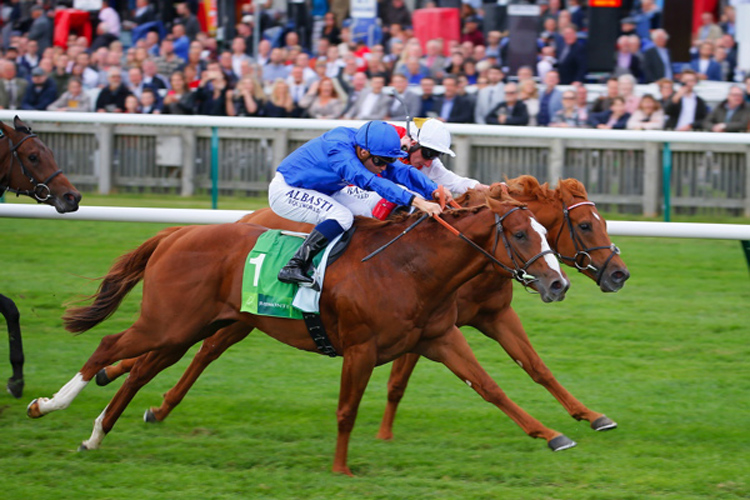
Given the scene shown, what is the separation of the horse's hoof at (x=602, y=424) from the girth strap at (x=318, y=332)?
124 cm

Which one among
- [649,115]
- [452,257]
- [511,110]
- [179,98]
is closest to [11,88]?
[179,98]

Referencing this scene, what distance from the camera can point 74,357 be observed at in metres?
6.56

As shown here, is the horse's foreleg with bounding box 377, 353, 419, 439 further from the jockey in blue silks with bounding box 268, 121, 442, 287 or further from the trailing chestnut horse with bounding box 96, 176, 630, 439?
the jockey in blue silks with bounding box 268, 121, 442, 287

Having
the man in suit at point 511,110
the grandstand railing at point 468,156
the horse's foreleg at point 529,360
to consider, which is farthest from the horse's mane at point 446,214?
the man in suit at point 511,110

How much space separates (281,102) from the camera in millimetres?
10664

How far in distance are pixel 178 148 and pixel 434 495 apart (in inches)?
237

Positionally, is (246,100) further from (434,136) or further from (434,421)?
(434,421)

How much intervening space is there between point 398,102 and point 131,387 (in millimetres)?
5675

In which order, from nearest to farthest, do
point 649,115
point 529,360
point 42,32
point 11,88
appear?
1. point 529,360
2. point 649,115
3. point 11,88
4. point 42,32

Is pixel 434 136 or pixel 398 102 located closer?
pixel 434 136

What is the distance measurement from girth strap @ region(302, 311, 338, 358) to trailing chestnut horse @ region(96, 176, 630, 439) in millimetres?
552

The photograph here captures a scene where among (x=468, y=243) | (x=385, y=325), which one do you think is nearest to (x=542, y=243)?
(x=468, y=243)

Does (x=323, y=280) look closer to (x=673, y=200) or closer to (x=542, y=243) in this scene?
(x=542, y=243)

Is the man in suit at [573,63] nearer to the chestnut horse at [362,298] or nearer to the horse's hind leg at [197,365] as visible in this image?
the horse's hind leg at [197,365]
